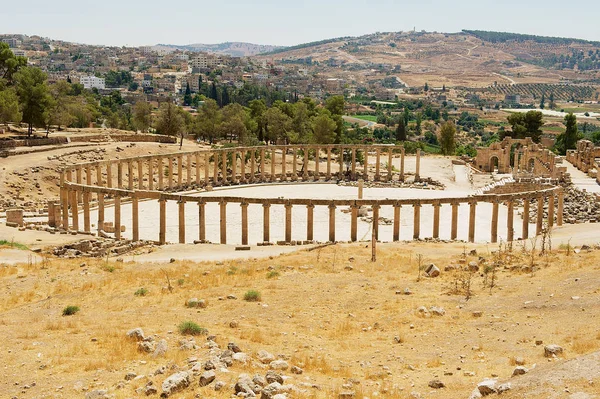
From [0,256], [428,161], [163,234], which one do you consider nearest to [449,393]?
[0,256]

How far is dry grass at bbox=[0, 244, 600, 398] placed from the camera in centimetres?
1877

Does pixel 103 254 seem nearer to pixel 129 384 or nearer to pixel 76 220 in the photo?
pixel 76 220

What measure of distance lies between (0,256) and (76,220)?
12.0 metres

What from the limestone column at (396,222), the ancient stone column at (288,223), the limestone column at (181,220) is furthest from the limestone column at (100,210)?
the limestone column at (396,222)

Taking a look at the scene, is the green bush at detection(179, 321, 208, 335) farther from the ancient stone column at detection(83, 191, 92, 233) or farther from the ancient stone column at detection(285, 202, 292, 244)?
the ancient stone column at detection(83, 191, 92, 233)

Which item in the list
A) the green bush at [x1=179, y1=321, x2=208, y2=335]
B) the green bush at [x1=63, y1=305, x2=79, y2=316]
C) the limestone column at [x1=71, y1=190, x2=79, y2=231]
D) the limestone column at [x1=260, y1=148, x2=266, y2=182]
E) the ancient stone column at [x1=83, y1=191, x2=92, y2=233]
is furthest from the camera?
the limestone column at [x1=260, y1=148, x2=266, y2=182]

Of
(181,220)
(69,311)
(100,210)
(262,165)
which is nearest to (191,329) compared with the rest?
(69,311)

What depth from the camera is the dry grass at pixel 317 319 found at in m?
18.8

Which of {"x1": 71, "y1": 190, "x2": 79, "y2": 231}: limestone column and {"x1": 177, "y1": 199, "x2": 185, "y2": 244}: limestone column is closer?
{"x1": 177, "y1": 199, "x2": 185, "y2": 244}: limestone column

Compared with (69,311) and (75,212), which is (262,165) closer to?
(75,212)

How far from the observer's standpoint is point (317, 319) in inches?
951

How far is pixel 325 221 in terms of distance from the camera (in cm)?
5388

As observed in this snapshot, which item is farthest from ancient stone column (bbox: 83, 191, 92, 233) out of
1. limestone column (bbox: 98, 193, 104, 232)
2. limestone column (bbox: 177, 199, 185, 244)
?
limestone column (bbox: 177, 199, 185, 244)

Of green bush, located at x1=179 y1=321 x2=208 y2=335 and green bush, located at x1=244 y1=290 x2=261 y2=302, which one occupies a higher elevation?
green bush, located at x1=179 y1=321 x2=208 y2=335
